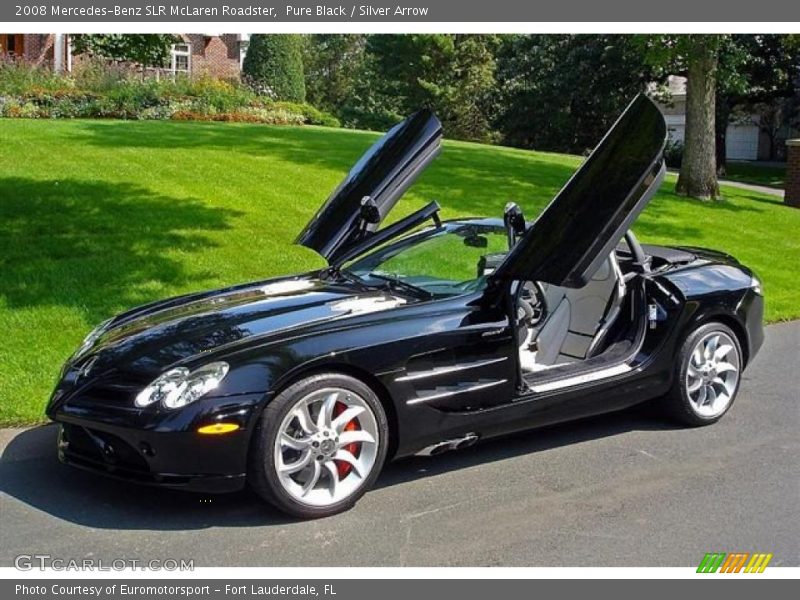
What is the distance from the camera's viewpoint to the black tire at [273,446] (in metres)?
4.18

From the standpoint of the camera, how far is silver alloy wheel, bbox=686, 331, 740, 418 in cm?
583

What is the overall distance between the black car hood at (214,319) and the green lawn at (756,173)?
25.9 metres

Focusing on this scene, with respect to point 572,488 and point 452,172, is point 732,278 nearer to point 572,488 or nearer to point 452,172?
point 572,488

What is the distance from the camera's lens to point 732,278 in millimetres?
6160

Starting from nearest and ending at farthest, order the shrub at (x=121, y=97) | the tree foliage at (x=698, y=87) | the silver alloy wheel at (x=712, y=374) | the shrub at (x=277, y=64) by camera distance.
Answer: the silver alloy wheel at (x=712, y=374)
the tree foliage at (x=698, y=87)
the shrub at (x=121, y=97)
the shrub at (x=277, y=64)

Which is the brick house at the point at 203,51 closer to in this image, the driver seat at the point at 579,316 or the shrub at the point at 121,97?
the shrub at the point at 121,97

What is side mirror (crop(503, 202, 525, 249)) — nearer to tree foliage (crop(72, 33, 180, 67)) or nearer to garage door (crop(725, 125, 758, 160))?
tree foliage (crop(72, 33, 180, 67))

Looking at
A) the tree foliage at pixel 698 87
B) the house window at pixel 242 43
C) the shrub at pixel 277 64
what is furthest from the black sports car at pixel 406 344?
the house window at pixel 242 43

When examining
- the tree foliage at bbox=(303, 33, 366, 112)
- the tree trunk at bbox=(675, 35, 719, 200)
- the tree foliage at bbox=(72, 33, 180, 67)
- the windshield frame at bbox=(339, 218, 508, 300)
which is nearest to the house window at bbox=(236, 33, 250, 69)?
the tree foliage at bbox=(303, 33, 366, 112)

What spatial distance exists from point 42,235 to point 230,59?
1213 inches

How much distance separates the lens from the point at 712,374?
592cm

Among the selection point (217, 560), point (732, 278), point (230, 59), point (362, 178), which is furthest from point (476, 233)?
point (230, 59)

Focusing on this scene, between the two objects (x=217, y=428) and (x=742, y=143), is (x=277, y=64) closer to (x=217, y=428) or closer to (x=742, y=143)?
(x=742, y=143)

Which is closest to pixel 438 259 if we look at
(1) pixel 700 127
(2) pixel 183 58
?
(1) pixel 700 127
